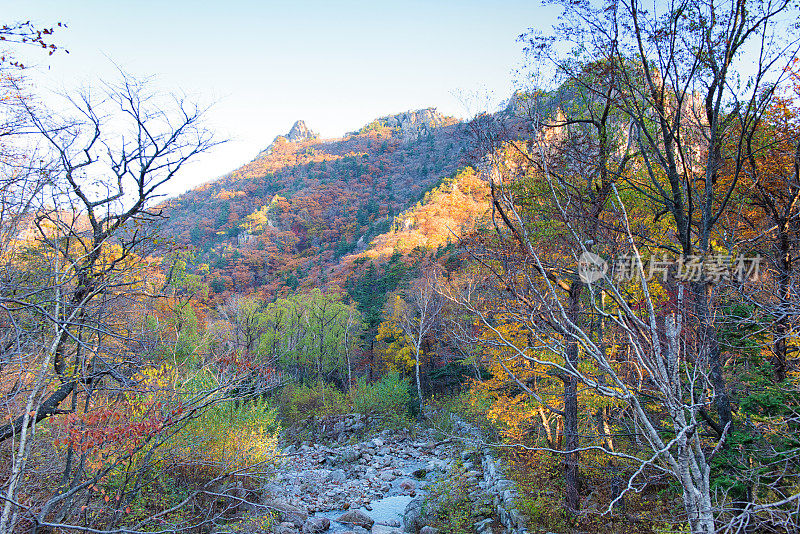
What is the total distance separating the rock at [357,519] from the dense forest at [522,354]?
65 millimetres

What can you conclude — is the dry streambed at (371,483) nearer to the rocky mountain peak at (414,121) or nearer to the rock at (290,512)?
the rock at (290,512)

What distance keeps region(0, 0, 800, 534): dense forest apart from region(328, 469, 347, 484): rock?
1.88 ft

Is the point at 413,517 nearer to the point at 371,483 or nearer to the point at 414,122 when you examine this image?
the point at 371,483

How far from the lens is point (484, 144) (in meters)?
5.86

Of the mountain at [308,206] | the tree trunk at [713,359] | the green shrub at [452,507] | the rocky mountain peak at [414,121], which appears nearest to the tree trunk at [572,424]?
the tree trunk at [713,359]

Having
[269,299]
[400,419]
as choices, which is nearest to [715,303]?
[400,419]

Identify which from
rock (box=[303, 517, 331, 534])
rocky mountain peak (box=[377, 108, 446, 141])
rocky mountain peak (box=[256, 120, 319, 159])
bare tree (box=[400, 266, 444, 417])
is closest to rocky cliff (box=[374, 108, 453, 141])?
rocky mountain peak (box=[377, 108, 446, 141])

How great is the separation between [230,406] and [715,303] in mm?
12691

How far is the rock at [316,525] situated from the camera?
11.2 meters

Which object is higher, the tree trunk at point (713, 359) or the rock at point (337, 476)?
the tree trunk at point (713, 359)

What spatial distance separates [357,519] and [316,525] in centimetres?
116

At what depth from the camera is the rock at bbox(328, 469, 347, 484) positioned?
53.0 feet

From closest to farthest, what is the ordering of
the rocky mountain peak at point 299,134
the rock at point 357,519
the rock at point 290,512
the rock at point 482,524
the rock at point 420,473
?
the rock at point 482,524 → the rock at point 290,512 → the rock at point 357,519 → the rock at point 420,473 → the rocky mountain peak at point 299,134

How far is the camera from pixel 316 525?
1152cm
